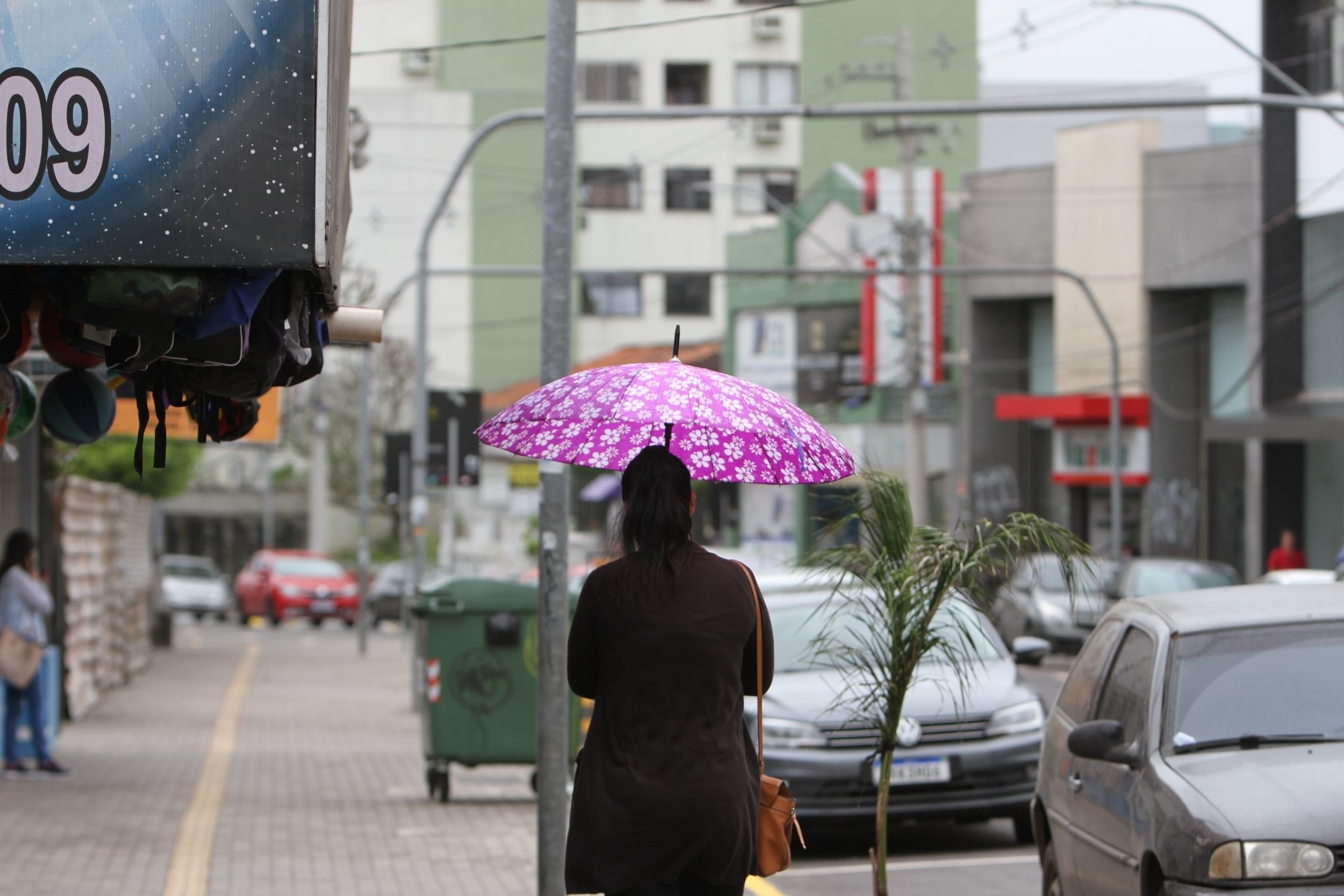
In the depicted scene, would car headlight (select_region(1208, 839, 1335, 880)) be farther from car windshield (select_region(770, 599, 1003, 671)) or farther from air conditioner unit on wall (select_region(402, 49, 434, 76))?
air conditioner unit on wall (select_region(402, 49, 434, 76))

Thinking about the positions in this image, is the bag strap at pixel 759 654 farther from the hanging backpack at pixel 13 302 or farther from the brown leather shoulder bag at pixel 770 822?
the hanging backpack at pixel 13 302

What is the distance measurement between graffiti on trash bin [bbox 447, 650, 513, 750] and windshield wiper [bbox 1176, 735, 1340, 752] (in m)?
7.12

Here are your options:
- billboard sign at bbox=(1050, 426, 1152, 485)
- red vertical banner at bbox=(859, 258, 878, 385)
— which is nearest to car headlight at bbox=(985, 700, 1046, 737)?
billboard sign at bbox=(1050, 426, 1152, 485)

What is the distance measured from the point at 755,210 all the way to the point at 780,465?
57281 mm

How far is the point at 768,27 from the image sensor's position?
6034 centimetres

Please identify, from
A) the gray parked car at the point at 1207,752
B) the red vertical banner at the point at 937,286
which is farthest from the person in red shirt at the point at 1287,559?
the gray parked car at the point at 1207,752

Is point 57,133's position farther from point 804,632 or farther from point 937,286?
point 937,286

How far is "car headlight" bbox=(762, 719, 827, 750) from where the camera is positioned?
1015 cm

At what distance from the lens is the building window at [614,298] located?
62750 mm

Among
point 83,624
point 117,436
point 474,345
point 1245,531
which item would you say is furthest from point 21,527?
point 474,345

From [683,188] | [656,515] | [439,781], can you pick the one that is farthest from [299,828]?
[683,188]

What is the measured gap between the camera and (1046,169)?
39938mm

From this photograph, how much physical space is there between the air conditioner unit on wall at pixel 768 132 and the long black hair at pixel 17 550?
50.2 meters

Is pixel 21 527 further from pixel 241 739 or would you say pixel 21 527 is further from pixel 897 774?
pixel 897 774
